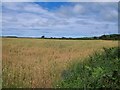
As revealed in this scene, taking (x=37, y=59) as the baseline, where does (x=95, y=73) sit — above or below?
below

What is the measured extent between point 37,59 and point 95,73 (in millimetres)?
3067

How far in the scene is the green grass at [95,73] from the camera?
9.48 m

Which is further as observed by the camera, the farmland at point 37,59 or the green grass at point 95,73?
the farmland at point 37,59

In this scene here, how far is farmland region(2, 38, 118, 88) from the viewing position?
10.2 meters

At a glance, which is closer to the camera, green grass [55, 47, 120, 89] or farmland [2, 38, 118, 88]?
green grass [55, 47, 120, 89]

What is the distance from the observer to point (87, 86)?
9.52 meters

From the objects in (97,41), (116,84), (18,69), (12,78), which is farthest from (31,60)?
(97,41)

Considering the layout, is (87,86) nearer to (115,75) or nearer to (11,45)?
(115,75)

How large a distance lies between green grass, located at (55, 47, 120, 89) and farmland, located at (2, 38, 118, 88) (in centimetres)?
36

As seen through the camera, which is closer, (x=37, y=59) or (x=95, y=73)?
(x=95, y=73)

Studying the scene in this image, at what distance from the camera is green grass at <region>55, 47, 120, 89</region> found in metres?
9.48

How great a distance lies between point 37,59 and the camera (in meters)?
12.2

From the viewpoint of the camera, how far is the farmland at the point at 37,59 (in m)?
10.2

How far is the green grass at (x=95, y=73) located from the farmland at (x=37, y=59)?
36cm
